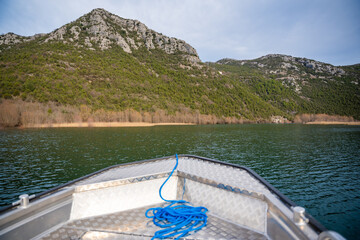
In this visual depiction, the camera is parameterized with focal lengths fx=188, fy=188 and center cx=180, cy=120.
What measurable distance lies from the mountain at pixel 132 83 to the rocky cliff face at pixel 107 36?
0.32 m

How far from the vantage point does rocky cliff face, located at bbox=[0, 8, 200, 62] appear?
64.9 meters

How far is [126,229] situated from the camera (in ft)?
8.43

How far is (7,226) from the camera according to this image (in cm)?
191

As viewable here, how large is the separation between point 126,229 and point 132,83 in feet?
207

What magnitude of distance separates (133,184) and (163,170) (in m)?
0.65

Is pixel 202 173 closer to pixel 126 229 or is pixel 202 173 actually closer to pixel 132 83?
pixel 126 229

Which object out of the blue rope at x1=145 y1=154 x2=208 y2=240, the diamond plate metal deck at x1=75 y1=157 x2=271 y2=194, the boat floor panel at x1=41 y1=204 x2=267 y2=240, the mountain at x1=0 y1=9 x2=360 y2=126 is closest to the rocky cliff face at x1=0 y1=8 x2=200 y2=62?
the mountain at x1=0 y1=9 x2=360 y2=126

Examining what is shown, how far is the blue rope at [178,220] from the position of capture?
7.97 feet

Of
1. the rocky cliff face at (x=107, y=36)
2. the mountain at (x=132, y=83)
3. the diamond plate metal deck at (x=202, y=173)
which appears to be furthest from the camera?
the rocky cliff face at (x=107, y=36)

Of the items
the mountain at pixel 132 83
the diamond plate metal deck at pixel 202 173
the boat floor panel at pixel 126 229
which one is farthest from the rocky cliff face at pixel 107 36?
the boat floor panel at pixel 126 229

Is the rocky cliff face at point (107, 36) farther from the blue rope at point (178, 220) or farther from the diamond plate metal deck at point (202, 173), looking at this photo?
the blue rope at point (178, 220)

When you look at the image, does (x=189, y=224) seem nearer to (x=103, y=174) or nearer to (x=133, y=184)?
(x=133, y=184)

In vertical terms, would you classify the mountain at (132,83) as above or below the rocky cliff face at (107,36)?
below

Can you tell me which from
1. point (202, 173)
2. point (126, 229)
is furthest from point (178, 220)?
point (202, 173)
